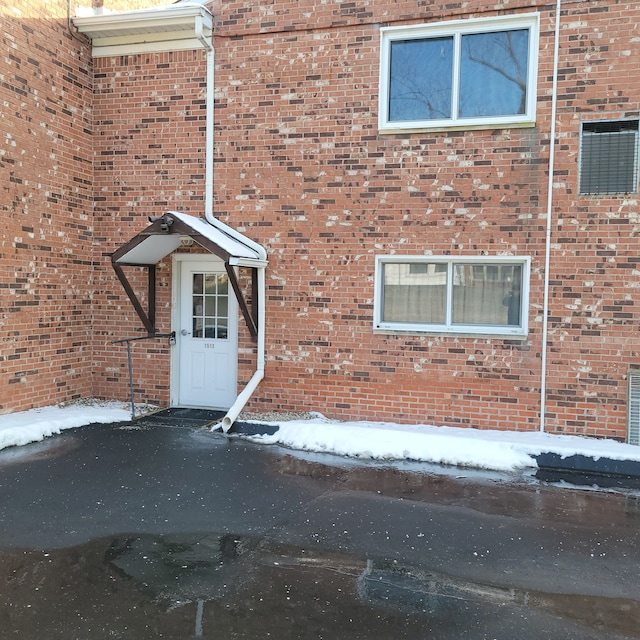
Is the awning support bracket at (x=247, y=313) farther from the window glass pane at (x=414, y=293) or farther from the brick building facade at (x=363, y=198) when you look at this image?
the window glass pane at (x=414, y=293)

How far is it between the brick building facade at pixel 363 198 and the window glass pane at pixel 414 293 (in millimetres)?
29

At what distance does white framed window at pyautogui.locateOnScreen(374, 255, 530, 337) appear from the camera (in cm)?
751

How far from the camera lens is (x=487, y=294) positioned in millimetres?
7621

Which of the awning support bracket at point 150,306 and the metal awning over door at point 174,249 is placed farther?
the awning support bracket at point 150,306

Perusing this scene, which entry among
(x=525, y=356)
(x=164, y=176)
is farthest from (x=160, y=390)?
(x=525, y=356)

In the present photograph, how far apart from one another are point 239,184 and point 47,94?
293 centimetres

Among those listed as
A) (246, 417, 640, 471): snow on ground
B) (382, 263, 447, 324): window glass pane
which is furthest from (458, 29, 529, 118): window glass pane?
(246, 417, 640, 471): snow on ground

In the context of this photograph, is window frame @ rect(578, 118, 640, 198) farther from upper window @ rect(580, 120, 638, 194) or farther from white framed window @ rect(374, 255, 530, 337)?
white framed window @ rect(374, 255, 530, 337)

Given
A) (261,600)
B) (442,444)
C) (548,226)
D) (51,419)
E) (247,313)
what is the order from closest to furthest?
(261,600), (442,444), (548,226), (51,419), (247,313)

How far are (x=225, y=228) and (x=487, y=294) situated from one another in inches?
144

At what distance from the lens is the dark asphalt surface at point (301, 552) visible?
3.50 m

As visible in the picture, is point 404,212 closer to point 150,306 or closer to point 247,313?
point 247,313

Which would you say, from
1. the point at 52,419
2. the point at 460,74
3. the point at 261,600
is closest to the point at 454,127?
the point at 460,74

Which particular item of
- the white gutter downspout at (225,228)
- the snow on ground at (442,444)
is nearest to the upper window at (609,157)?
the snow on ground at (442,444)
